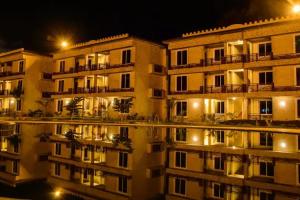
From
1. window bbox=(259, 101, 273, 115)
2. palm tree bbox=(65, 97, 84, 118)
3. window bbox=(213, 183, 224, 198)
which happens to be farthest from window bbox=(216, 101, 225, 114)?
palm tree bbox=(65, 97, 84, 118)

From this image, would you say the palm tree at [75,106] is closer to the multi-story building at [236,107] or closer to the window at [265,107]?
the multi-story building at [236,107]

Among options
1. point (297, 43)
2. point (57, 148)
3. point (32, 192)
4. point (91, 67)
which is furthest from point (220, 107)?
point (57, 148)

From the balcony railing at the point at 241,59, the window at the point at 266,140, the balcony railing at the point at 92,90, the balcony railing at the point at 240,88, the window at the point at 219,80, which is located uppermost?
the balcony railing at the point at 241,59

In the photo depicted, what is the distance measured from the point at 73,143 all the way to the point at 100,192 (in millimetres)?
11020

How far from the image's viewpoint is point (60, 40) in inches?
1601

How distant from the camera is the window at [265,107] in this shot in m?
26.9

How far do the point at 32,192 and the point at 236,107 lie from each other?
18328mm

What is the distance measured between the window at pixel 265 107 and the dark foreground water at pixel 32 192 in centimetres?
1595

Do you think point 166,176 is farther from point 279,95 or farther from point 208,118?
point 279,95

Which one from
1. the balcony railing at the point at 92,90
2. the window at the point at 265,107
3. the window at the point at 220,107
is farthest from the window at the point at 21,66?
the window at the point at 265,107

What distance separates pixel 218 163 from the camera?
27266 millimetres

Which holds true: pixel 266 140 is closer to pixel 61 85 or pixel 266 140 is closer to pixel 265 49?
pixel 265 49

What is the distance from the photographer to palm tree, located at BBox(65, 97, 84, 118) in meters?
36.9

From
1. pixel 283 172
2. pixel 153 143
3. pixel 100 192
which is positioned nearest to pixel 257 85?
pixel 283 172
